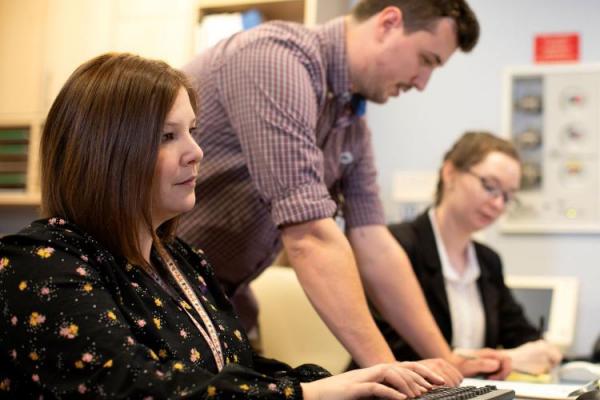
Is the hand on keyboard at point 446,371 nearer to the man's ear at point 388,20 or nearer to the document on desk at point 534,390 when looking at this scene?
the document on desk at point 534,390

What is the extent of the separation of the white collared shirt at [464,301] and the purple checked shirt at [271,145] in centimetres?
50

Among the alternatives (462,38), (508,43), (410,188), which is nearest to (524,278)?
(410,188)

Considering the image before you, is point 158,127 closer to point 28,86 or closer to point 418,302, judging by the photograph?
point 418,302

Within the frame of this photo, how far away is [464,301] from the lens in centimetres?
223

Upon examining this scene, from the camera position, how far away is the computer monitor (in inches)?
103

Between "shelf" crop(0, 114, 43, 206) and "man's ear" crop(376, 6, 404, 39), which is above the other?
"man's ear" crop(376, 6, 404, 39)

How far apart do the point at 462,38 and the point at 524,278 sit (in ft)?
4.44

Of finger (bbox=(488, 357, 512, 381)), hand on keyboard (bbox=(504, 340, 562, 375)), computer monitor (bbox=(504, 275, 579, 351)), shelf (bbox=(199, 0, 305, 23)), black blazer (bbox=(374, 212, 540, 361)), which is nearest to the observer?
finger (bbox=(488, 357, 512, 381))

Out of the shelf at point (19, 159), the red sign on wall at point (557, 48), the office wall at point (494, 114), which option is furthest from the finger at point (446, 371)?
the shelf at point (19, 159)

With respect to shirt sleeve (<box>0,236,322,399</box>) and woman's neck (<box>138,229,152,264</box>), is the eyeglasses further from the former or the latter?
shirt sleeve (<box>0,236,322,399</box>)

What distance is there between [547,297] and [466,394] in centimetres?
187

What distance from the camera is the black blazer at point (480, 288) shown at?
2150 millimetres

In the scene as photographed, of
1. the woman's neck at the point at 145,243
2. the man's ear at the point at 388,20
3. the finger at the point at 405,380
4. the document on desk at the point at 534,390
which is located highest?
the man's ear at the point at 388,20

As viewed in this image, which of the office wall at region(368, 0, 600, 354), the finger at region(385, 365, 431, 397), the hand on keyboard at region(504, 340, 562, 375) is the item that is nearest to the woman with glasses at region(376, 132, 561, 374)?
the hand on keyboard at region(504, 340, 562, 375)
